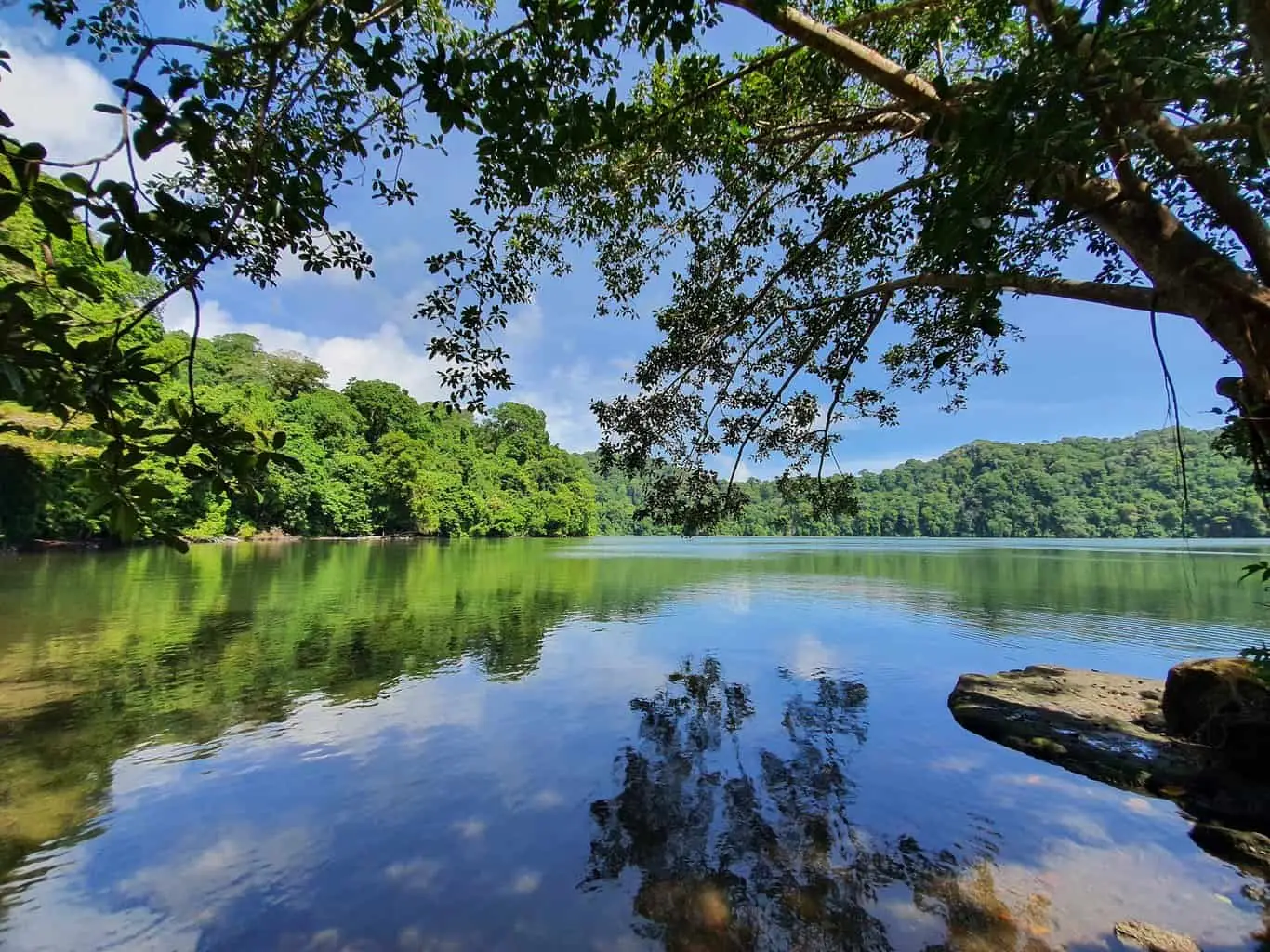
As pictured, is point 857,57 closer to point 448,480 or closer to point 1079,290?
point 1079,290

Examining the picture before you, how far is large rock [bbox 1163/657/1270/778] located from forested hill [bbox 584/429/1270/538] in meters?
Answer: 66.2

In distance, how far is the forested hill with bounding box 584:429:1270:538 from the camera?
7867 cm

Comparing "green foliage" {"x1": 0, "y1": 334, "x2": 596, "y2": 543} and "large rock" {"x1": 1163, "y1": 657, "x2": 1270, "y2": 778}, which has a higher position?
"green foliage" {"x1": 0, "y1": 334, "x2": 596, "y2": 543}

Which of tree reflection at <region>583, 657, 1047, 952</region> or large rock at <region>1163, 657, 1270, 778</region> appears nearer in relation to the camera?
tree reflection at <region>583, 657, 1047, 952</region>

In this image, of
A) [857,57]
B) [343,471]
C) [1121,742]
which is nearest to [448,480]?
[343,471]

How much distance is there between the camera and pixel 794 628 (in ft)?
55.5

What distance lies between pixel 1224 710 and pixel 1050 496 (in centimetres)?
9888

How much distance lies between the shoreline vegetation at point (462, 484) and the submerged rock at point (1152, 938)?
5.25m

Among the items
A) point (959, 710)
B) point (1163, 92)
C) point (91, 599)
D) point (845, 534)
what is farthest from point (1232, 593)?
point (845, 534)

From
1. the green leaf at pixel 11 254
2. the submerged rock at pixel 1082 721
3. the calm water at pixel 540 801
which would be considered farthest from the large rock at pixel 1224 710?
the green leaf at pixel 11 254

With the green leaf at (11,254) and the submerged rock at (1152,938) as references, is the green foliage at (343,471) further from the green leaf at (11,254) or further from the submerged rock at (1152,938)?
the submerged rock at (1152,938)

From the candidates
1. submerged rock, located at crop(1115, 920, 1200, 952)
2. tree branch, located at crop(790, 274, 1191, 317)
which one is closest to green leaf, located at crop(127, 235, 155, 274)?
tree branch, located at crop(790, 274, 1191, 317)

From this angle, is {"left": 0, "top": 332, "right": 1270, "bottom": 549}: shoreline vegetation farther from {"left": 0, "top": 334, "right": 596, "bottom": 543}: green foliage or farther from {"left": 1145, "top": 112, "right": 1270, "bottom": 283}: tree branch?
{"left": 1145, "top": 112, "right": 1270, "bottom": 283}: tree branch

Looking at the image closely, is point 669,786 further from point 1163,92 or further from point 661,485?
point 1163,92
